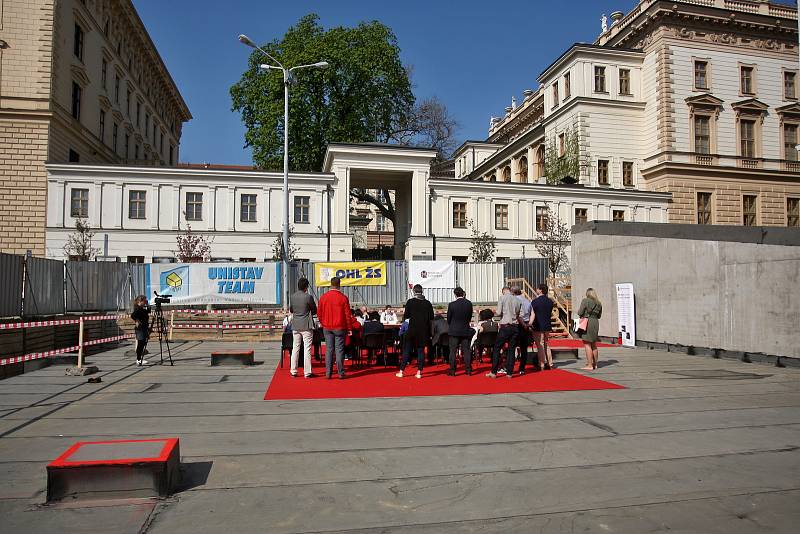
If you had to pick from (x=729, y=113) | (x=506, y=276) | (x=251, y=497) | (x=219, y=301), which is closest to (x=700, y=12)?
(x=729, y=113)

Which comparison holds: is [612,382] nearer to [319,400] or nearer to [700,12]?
[319,400]

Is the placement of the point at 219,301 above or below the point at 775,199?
below

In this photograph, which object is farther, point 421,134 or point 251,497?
point 421,134

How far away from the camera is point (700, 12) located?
4728 cm

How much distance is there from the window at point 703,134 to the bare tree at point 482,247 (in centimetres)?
2166

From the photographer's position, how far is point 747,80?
162 feet

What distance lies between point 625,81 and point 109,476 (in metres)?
52.4

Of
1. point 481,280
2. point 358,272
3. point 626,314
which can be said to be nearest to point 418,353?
point 626,314

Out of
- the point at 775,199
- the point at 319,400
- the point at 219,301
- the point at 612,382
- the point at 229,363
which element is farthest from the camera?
the point at 775,199

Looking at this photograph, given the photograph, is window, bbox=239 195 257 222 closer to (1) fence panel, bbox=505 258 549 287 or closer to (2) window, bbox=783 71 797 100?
(1) fence panel, bbox=505 258 549 287

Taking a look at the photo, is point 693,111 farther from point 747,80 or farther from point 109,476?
point 109,476

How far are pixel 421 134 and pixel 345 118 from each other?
11912 millimetres

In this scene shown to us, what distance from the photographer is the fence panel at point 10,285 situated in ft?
45.3

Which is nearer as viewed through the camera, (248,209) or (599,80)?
(248,209)
